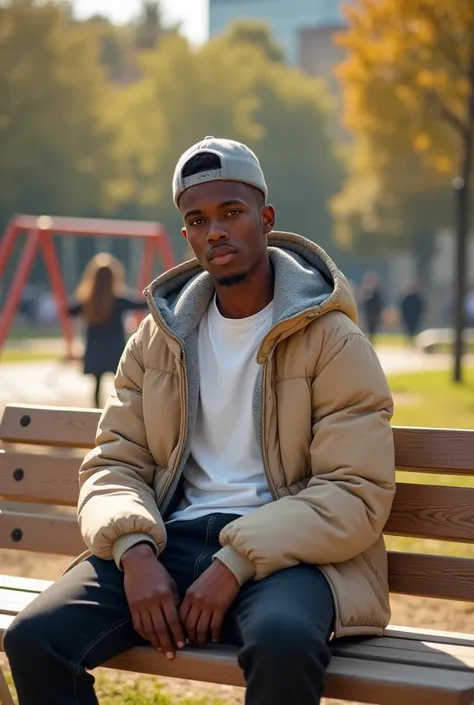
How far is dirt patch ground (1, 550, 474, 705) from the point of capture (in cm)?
454

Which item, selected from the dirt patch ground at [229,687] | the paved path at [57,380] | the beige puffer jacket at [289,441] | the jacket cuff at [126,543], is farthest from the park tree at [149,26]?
the jacket cuff at [126,543]

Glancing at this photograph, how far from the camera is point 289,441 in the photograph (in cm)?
348

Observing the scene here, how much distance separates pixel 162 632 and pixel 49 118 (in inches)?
1590

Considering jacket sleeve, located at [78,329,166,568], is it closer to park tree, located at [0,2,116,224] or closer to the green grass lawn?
the green grass lawn

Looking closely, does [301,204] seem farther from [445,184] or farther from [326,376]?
[326,376]

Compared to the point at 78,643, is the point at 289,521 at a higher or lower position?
higher

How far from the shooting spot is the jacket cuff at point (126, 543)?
3439 millimetres

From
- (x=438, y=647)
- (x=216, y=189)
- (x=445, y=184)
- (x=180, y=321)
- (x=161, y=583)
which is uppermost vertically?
(x=445, y=184)

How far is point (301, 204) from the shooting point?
192ft

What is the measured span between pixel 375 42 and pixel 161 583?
17606 mm

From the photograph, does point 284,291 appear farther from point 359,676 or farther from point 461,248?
point 461,248

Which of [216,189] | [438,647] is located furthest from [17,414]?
[438,647]

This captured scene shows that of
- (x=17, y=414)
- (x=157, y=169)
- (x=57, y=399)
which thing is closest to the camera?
(x=17, y=414)

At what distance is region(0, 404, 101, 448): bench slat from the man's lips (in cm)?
85
